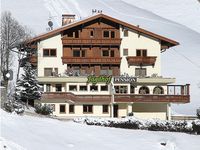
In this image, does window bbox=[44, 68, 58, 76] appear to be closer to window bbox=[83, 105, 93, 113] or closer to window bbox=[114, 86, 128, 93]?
window bbox=[83, 105, 93, 113]

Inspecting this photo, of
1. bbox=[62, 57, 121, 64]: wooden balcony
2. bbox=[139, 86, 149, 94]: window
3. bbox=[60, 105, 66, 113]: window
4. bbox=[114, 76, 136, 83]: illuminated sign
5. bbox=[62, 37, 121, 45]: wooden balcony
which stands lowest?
bbox=[60, 105, 66, 113]: window

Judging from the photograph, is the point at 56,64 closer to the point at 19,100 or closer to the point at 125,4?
the point at 19,100

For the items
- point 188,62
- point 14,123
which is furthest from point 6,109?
point 188,62

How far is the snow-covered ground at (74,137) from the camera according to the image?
1148 inches

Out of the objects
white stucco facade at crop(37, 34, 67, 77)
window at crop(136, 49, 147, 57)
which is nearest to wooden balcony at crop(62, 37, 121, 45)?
white stucco facade at crop(37, 34, 67, 77)

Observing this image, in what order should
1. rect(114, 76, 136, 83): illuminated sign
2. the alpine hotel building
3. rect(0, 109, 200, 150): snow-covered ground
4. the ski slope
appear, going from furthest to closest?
the ski slope
rect(114, 76, 136, 83): illuminated sign
the alpine hotel building
rect(0, 109, 200, 150): snow-covered ground

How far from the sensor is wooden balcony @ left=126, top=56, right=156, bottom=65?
188ft

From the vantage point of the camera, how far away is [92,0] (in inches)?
5837

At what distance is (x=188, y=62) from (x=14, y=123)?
230ft

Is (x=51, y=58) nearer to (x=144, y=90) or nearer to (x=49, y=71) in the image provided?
(x=49, y=71)

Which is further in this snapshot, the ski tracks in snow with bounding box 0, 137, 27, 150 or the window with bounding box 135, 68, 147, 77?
the window with bounding box 135, 68, 147, 77

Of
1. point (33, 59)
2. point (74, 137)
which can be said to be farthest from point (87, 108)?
point (74, 137)

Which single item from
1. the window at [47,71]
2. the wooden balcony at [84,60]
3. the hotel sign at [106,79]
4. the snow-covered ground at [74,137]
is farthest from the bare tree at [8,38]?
the snow-covered ground at [74,137]

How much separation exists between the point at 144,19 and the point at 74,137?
103 metres
